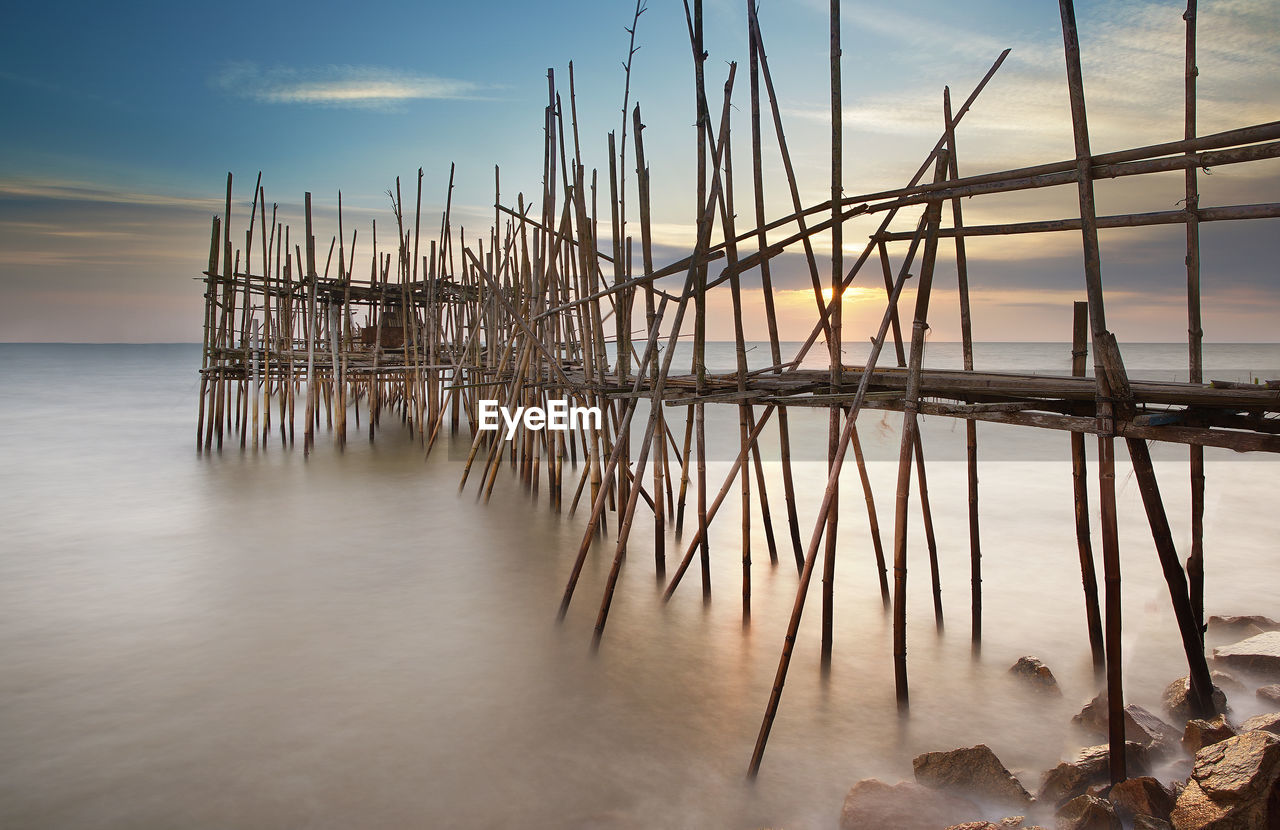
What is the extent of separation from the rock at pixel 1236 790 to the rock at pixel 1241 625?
274 cm

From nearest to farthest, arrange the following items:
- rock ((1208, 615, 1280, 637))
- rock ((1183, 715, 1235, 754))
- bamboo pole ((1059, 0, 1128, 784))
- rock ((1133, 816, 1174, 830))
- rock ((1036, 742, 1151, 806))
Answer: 1. rock ((1133, 816, 1174, 830))
2. bamboo pole ((1059, 0, 1128, 784))
3. rock ((1036, 742, 1151, 806))
4. rock ((1183, 715, 1235, 754))
5. rock ((1208, 615, 1280, 637))

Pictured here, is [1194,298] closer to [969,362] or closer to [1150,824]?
[969,362]

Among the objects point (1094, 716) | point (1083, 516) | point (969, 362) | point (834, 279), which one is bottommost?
point (1094, 716)

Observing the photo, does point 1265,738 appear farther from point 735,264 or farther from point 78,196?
point 78,196

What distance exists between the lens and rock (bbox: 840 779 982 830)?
2791 mm

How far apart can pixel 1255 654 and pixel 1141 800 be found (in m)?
2.09

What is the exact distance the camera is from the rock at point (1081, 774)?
2.90 meters

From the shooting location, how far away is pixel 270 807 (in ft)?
10.0

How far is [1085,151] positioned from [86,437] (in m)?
17.1

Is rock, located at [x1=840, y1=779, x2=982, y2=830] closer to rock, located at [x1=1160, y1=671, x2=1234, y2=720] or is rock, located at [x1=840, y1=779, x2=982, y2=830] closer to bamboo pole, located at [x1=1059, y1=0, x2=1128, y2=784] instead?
bamboo pole, located at [x1=1059, y1=0, x2=1128, y2=784]

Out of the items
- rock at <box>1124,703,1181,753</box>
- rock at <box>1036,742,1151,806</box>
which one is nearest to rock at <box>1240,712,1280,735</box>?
rock at <box>1124,703,1181,753</box>

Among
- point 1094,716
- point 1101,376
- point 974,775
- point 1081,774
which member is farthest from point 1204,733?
point 1101,376

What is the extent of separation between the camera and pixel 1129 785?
2674 mm

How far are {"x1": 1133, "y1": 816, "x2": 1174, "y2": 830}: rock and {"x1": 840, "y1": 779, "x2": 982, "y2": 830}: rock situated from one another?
20.8 inches
